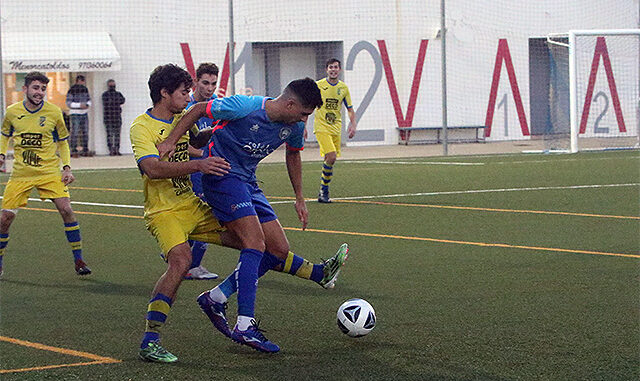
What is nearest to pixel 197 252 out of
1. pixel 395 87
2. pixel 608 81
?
pixel 395 87

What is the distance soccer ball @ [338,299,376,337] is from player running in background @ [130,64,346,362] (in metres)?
0.69

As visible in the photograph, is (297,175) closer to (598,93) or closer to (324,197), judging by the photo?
(324,197)

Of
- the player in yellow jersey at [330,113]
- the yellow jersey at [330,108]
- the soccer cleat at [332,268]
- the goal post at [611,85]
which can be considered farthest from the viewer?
the goal post at [611,85]

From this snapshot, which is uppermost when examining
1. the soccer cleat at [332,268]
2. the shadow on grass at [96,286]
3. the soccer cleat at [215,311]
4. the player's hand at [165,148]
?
the player's hand at [165,148]

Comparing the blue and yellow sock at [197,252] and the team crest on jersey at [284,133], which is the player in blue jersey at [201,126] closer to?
the blue and yellow sock at [197,252]

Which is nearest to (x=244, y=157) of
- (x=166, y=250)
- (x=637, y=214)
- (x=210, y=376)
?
(x=166, y=250)

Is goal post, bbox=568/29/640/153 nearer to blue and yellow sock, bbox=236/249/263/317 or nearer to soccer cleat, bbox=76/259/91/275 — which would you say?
soccer cleat, bbox=76/259/91/275

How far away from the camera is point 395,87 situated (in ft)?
98.0

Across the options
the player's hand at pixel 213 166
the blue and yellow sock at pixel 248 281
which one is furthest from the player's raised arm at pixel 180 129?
the blue and yellow sock at pixel 248 281

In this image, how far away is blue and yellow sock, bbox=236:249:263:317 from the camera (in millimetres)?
5840

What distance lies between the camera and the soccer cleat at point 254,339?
5.62 metres

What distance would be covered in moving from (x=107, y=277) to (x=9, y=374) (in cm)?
331

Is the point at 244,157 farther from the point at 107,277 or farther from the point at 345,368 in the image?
the point at 107,277

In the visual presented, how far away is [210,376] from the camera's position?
17.0 feet
